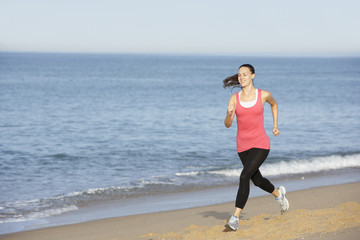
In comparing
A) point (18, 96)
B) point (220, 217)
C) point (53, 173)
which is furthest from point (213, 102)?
point (220, 217)

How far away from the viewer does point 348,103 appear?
3441 cm

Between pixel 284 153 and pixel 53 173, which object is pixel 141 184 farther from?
pixel 284 153

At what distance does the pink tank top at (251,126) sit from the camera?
5.58 meters

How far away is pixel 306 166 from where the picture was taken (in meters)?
13.6

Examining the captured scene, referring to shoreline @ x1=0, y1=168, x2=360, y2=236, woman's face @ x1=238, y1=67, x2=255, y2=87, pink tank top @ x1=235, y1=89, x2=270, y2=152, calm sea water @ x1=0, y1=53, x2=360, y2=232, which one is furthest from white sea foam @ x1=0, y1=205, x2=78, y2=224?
woman's face @ x1=238, y1=67, x2=255, y2=87

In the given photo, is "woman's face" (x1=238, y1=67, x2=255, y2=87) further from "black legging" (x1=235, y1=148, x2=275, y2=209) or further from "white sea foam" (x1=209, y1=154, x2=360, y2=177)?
"white sea foam" (x1=209, y1=154, x2=360, y2=177)

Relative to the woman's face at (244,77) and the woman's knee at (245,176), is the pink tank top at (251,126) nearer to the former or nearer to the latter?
the woman's face at (244,77)

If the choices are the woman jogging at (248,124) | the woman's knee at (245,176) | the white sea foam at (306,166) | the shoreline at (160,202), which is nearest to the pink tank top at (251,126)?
the woman jogging at (248,124)

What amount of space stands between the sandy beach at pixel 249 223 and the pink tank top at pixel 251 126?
3.29ft

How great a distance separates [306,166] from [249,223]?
7.56 meters

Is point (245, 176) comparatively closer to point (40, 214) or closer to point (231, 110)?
point (231, 110)

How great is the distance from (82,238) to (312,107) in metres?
27.0

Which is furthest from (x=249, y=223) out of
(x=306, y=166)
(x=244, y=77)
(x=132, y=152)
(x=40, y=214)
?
(x=132, y=152)

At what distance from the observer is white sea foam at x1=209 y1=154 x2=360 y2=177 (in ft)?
41.7
